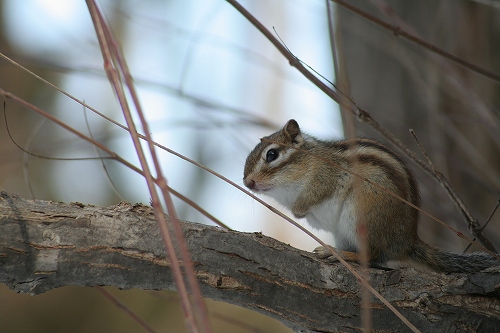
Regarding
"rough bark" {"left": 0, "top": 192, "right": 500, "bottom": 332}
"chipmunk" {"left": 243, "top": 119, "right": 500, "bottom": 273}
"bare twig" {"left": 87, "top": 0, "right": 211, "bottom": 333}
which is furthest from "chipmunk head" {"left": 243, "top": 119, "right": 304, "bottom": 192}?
"bare twig" {"left": 87, "top": 0, "right": 211, "bottom": 333}

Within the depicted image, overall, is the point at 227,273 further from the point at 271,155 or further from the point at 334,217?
the point at 271,155

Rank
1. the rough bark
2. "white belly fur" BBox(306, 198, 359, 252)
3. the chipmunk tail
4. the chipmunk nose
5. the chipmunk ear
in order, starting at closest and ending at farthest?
the rough bark, the chipmunk tail, "white belly fur" BBox(306, 198, 359, 252), the chipmunk nose, the chipmunk ear

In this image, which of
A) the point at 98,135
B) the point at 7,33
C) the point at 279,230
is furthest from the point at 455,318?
the point at 7,33

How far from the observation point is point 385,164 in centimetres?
239

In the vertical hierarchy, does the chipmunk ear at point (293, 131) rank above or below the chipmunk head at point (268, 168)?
above

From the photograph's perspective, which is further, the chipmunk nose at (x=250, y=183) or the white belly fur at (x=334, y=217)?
the chipmunk nose at (x=250, y=183)

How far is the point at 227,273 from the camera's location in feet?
5.68

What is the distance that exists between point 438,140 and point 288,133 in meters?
0.88

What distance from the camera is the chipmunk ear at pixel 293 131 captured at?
9.54 ft

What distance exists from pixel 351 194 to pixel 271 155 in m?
0.56

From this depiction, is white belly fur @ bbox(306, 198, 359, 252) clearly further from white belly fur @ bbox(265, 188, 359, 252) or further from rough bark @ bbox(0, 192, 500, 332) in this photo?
rough bark @ bbox(0, 192, 500, 332)

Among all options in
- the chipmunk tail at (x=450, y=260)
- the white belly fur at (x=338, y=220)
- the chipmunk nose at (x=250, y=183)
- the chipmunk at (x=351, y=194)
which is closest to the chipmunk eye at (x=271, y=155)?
the chipmunk at (x=351, y=194)

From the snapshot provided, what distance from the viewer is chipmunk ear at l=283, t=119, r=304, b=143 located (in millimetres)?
2909

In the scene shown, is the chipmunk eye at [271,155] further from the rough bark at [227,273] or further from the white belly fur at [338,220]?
the rough bark at [227,273]
